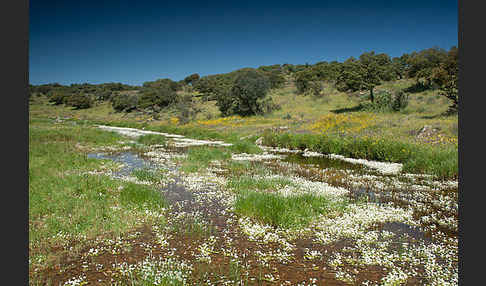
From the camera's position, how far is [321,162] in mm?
19219

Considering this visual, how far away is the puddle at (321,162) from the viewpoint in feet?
57.5

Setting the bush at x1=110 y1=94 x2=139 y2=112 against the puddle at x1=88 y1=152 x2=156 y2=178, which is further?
the bush at x1=110 y1=94 x2=139 y2=112

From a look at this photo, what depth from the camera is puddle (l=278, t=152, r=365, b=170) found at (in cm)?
1752

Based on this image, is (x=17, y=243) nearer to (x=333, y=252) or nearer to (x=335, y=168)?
(x=333, y=252)

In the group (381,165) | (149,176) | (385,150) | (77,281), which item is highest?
(385,150)

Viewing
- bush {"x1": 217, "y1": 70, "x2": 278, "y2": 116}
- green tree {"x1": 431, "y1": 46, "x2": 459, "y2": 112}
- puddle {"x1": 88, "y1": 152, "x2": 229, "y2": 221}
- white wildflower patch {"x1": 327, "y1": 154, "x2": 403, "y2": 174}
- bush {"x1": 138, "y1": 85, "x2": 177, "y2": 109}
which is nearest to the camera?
puddle {"x1": 88, "y1": 152, "x2": 229, "y2": 221}

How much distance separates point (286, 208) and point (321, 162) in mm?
10765

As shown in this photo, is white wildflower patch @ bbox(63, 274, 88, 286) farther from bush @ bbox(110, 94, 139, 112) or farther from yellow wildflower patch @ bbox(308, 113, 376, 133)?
bush @ bbox(110, 94, 139, 112)

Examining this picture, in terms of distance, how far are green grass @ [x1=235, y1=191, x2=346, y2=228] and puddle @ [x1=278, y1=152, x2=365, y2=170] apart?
766cm

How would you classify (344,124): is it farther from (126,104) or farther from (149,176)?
(126,104)

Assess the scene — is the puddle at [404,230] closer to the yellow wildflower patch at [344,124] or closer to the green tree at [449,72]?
the yellow wildflower patch at [344,124]

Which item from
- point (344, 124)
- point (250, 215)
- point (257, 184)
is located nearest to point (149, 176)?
point (257, 184)

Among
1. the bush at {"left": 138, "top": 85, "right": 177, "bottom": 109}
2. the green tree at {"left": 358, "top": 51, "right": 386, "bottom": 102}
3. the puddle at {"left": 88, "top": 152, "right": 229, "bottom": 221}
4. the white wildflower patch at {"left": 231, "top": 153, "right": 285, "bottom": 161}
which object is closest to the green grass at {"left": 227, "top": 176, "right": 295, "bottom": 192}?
the puddle at {"left": 88, "top": 152, "right": 229, "bottom": 221}

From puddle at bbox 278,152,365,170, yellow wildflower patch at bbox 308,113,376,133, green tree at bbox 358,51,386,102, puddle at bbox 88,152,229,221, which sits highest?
green tree at bbox 358,51,386,102
